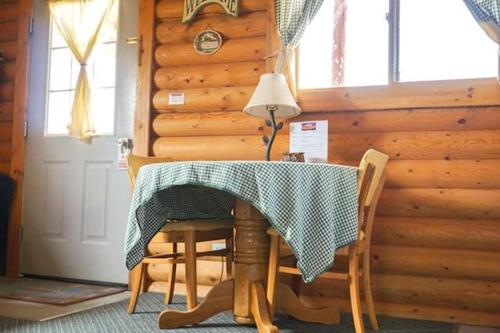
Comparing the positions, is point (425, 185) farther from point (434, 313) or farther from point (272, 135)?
point (272, 135)

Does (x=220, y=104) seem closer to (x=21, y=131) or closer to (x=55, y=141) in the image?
(x=55, y=141)

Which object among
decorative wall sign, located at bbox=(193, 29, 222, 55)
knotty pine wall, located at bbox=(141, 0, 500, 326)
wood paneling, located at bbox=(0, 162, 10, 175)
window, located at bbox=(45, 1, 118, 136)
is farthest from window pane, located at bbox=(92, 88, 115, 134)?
knotty pine wall, located at bbox=(141, 0, 500, 326)

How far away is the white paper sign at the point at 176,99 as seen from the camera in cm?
332

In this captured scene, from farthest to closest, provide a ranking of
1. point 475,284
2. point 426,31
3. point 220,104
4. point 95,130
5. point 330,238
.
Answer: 1. point 95,130
2. point 220,104
3. point 426,31
4. point 475,284
5. point 330,238

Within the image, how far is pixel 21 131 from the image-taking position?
3758 mm

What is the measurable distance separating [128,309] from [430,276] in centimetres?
168

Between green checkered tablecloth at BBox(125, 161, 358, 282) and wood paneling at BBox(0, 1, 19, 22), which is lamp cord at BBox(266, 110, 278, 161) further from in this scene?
wood paneling at BBox(0, 1, 19, 22)

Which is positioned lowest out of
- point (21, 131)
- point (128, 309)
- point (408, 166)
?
point (128, 309)

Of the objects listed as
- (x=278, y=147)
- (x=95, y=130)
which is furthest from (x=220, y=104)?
(x=95, y=130)

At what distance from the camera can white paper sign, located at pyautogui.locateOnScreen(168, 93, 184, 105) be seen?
131 inches

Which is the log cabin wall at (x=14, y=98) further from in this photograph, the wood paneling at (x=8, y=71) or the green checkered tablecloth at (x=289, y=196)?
the green checkered tablecloth at (x=289, y=196)

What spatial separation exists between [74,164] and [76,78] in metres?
0.66

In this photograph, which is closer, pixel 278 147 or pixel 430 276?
pixel 430 276

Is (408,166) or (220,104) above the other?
(220,104)
